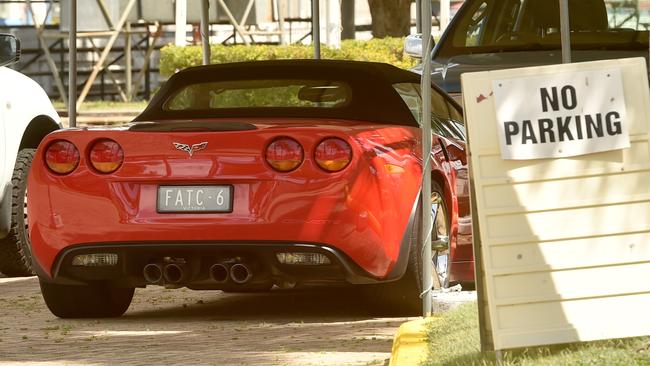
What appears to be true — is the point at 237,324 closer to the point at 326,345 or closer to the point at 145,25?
the point at 326,345

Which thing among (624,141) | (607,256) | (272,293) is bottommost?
(272,293)

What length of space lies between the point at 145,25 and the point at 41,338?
2224cm

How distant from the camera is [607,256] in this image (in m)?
5.38

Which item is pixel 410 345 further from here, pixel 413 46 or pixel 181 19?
pixel 181 19

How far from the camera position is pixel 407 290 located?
815 centimetres

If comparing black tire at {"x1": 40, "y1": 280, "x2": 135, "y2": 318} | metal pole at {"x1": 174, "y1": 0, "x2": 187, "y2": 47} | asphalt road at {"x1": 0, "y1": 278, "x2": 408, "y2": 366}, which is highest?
metal pole at {"x1": 174, "y1": 0, "x2": 187, "y2": 47}

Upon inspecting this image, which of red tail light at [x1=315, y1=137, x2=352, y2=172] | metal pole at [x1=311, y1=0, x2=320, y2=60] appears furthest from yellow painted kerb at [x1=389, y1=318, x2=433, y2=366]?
metal pole at [x1=311, y1=0, x2=320, y2=60]

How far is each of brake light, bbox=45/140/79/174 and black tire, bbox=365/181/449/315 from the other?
1.65 metres

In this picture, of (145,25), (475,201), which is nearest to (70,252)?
(475,201)

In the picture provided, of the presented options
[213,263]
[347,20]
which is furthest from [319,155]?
[347,20]

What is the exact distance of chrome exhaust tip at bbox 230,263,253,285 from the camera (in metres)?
7.81

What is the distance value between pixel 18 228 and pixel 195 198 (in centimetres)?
341

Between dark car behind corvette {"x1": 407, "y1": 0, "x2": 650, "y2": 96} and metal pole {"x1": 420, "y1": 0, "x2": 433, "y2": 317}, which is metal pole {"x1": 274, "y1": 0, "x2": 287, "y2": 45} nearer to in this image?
dark car behind corvette {"x1": 407, "y1": 0, "x2": 650, "y2": 96}

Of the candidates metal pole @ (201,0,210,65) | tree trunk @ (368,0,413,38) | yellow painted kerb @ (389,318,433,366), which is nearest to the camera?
yellow painted kerb @ (389,318,433,366)
